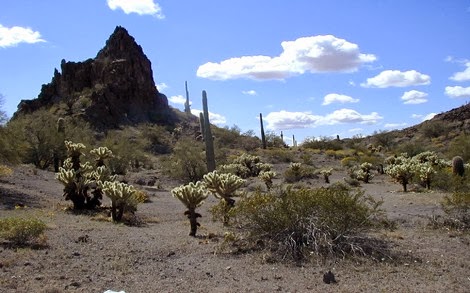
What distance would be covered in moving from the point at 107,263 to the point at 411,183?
49.1 feet

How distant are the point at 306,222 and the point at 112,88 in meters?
46.6

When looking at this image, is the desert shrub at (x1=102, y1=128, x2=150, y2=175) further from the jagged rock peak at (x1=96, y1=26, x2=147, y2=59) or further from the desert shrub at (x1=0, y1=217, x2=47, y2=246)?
the jagged rock peak at (x1=96, y1=26, x2=147, y2=59)

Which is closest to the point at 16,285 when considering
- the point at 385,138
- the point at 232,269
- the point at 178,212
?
the point at 232,269

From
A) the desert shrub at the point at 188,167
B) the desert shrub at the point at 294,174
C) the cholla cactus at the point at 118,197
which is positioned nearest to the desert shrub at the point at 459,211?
the cholla cactus at the point at 118,197

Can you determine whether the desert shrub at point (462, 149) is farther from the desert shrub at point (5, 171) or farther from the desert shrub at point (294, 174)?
the desert shrub at point (5, 171)

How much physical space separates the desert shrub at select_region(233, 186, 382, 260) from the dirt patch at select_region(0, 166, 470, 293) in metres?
0.47

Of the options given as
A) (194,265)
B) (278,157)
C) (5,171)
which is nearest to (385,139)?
(278,157)

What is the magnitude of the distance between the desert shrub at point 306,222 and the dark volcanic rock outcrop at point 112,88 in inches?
1624

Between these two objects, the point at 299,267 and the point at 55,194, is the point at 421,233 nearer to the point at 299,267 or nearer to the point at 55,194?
the point at 299,267

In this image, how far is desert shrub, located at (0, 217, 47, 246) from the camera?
8812 millimetres

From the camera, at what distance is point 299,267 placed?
8055 mm

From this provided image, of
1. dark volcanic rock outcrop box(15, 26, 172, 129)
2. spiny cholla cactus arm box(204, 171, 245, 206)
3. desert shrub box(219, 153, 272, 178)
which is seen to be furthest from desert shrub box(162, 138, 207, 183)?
dark volcanic rock outcrop box(15, 26, 172, 129)

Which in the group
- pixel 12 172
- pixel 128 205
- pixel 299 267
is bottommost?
pixel 299 267

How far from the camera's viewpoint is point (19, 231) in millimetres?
8875
